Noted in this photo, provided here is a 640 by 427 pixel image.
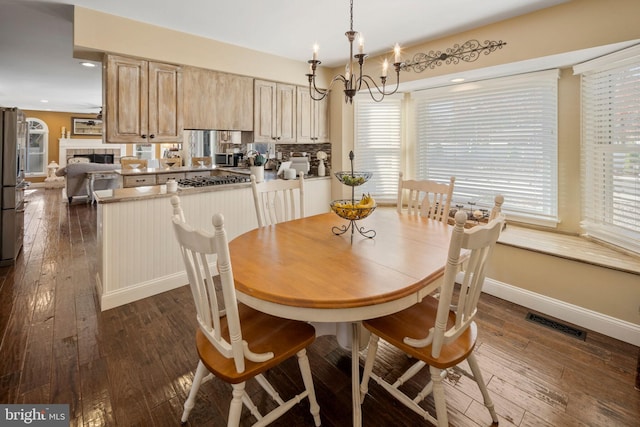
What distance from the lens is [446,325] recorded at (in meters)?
1.39

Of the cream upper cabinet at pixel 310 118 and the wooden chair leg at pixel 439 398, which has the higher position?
the cream upper cabinet at pixel 310 118

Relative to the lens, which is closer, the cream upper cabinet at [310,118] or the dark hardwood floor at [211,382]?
the dark hardwood floor at [211,382]

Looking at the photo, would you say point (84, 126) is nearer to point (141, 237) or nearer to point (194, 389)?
point (141, 237)

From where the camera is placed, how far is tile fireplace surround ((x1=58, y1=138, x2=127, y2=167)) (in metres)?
10.3

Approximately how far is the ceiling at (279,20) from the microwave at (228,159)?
6.55ft

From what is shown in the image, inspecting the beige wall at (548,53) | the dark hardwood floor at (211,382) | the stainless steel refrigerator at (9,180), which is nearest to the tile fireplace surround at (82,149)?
the stainless steel refrigerator at (9,180)

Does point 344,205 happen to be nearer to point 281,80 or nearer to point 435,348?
point 435,348

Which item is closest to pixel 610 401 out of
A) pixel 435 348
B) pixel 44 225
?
pixel 435 348

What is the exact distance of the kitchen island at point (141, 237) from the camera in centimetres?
269

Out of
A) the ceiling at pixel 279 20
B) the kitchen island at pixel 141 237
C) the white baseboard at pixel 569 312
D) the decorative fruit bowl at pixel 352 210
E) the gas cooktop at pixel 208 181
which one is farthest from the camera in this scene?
the gas cooktop at pixel 208 181

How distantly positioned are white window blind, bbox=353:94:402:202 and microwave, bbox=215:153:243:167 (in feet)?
6.97

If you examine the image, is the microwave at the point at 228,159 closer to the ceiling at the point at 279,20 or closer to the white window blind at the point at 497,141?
the ceiling at the point at 279,20

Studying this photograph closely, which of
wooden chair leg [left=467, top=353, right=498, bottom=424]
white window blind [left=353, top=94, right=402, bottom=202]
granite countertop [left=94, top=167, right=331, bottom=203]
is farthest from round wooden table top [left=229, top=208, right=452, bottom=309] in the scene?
white window blind [left=353, top=94, right=402, bottom=202]

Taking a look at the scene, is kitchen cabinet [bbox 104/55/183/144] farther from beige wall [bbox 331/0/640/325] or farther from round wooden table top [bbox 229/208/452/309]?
beige wall [bbox 331/0/640/325]
